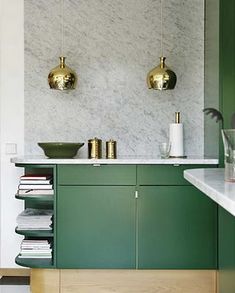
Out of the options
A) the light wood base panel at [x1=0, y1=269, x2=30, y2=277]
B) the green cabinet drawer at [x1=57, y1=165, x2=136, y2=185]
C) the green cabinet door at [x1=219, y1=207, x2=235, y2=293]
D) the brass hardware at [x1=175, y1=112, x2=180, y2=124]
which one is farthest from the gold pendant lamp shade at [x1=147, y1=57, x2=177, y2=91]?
the light wood base panel at [x1=0, y1=269, x2=30, y2=277]

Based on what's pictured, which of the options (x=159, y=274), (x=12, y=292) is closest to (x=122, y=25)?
(x=159, y=274)

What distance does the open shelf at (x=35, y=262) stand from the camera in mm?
3328

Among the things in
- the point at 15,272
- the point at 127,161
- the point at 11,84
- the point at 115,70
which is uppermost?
the point at 115,70

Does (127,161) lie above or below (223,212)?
above

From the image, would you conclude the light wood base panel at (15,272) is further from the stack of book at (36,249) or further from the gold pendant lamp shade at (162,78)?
the gold pendant lamp shade at (162,78)

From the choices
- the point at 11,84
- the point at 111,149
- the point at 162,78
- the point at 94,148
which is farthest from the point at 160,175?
the point at 11,84

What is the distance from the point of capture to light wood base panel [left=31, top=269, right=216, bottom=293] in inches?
132

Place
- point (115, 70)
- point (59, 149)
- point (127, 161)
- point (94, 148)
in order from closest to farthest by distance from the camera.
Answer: point (127, 161) → point (59, 149) → point (94, 148) → point (115, 70)

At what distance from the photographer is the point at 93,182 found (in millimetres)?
3387

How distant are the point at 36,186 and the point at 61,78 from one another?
87cm

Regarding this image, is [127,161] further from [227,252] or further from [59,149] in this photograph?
[227,252]

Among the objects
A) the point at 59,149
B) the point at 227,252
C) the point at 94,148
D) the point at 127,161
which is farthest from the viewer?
the point at 94,148

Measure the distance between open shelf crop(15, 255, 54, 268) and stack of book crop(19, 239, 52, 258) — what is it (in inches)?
1.3

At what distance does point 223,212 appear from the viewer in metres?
2.55
